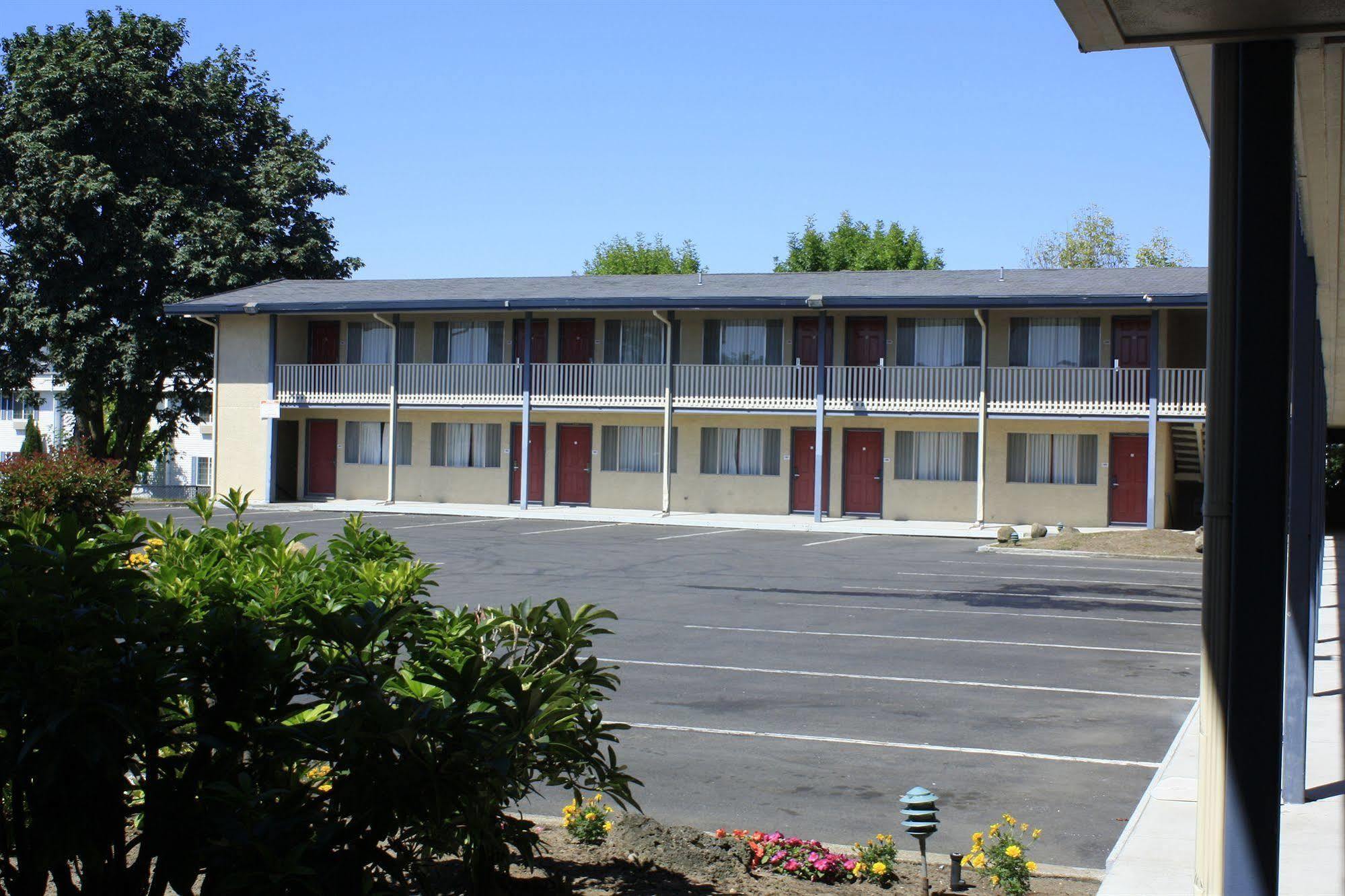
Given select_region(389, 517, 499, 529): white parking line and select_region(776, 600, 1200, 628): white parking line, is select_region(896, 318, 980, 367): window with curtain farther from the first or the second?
select_region(776, 600, 1200, 628): white parking line

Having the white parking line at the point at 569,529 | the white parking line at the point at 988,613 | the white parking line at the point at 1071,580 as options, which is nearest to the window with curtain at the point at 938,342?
the white parking line at the point at 569,529

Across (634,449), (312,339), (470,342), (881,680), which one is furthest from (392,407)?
(881,680)

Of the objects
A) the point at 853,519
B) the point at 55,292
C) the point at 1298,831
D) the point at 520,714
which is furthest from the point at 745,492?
the point at 520,714

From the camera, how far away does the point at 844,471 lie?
34844 millimetres

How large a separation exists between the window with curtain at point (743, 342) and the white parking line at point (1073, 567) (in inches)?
485

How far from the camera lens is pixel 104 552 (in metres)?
3.59

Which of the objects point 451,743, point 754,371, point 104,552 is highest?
point 754,371

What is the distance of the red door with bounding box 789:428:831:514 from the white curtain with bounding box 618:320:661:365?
4.51m

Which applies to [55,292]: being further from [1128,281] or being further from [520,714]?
[520,714]

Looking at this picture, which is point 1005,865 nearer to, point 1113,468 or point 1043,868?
point 1043,868

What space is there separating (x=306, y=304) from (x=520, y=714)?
116ft

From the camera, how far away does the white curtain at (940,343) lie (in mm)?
33781

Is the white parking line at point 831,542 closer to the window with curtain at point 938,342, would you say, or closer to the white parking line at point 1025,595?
the window with curtain at point 938,342

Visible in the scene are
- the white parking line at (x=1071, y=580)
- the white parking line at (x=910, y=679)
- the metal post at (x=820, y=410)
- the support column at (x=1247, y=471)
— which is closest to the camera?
the support column at (x=1247, y=471)
